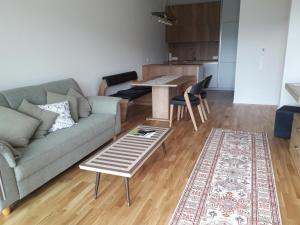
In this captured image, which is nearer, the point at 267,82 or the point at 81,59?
the point at 81,59

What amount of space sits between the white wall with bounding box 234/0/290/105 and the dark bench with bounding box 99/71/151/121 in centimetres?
224

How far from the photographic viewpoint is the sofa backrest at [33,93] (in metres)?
2.49

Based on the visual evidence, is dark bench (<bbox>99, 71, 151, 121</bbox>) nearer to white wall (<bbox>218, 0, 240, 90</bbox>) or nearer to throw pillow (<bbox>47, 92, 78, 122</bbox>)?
throw pillow (<bbox>47, 92, 78, 122</bbox>)

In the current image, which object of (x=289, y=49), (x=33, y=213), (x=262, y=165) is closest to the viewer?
(x=33, y=213)

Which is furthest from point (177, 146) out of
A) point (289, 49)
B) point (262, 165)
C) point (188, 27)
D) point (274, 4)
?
point (188, 27)

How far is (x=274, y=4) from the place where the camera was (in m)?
4.89

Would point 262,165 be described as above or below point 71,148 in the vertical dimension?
below

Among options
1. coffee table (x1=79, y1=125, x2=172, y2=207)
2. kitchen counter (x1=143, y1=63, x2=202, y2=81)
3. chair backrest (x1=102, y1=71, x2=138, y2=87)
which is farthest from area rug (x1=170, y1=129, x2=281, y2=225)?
kitchen counter (x1=143, y1=63, x2=202, y2=81)

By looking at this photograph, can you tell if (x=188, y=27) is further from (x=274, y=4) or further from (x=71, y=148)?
(x=71, y=148)

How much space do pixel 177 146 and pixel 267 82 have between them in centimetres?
325

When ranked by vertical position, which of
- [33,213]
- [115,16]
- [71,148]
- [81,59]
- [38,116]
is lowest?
[33,213]

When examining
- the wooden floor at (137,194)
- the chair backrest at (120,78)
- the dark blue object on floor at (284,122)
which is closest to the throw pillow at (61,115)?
the wooden floor at (137,194)

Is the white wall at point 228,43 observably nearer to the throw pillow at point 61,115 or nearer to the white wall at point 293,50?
the white wall at point 293,50

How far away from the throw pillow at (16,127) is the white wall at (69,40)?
620mm
